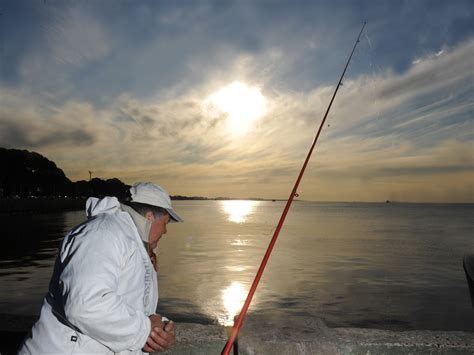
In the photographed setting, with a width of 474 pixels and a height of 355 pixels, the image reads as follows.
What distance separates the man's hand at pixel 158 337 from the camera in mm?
2314

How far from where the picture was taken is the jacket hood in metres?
2.27

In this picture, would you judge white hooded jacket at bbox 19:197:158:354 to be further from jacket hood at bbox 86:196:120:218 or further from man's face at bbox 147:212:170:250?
man's face at bbox 147:212:170:250

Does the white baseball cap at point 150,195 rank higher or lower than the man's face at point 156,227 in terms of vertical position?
higher

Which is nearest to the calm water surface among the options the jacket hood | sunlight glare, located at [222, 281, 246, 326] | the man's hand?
sunlight glare, located at [222, 281, 246, 326]

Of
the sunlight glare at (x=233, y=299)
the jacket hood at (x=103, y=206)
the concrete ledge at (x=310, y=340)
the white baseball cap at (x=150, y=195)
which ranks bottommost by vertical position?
the sunlight glare at (x=233, y=299)

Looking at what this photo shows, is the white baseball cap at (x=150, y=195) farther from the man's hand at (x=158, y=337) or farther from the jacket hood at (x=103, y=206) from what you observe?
the man's hand at (x=158, y=337)

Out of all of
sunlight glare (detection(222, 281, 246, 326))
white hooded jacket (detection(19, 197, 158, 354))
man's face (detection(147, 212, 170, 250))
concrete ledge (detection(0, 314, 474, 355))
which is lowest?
sunlight glare (detection(222, 281, 246, 326))

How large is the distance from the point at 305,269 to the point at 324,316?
39.7 feet

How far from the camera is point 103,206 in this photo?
2303mm

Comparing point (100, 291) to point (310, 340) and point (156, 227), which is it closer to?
point (156, 227)

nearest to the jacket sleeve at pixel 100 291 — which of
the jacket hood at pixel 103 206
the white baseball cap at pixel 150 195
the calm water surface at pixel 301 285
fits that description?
the jacket hood at pixel 103 206

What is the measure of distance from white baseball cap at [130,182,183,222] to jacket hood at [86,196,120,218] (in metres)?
0.16

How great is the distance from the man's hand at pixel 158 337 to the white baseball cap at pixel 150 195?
72 cm

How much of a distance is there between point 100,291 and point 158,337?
0.62 m
